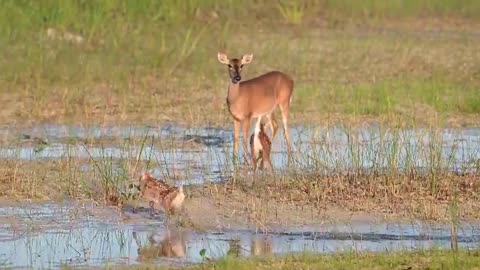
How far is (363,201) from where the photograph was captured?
38.2 feet

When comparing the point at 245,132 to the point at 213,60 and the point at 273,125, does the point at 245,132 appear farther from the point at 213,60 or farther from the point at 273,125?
the point at 213,60

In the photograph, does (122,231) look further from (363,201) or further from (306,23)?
(306,23)

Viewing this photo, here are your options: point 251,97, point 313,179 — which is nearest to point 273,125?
point 251,97

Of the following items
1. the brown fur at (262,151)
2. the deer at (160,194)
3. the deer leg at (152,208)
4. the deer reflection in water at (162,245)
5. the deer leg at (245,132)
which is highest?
the deer leg at (245,132)

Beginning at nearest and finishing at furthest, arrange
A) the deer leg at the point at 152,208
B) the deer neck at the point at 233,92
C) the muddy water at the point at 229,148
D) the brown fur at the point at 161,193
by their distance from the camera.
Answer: the brown fur at the point at 161,193, the deer leg at the point at 152,208, the muddy water at the point at 229,148, the deer neck at the point at 233,92

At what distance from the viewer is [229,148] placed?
15.6 m

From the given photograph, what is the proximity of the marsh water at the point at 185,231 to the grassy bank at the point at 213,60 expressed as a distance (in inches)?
93.8

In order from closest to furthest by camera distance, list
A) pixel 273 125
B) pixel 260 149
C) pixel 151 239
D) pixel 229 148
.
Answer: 1. pixel 151 239
2. pixel 260 149
3. pixel 229 148
4. pixel 273 125

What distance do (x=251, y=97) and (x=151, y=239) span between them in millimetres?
5627

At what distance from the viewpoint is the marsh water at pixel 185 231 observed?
9781 millimetres

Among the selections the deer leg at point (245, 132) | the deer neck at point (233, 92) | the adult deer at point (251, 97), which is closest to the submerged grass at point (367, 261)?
the deer leg at point (245, 132)

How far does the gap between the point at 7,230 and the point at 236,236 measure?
1.89 metres

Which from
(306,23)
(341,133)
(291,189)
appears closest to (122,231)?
(291,189)

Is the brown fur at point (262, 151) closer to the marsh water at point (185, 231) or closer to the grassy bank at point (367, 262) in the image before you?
the marsh water at point (185, 231)
